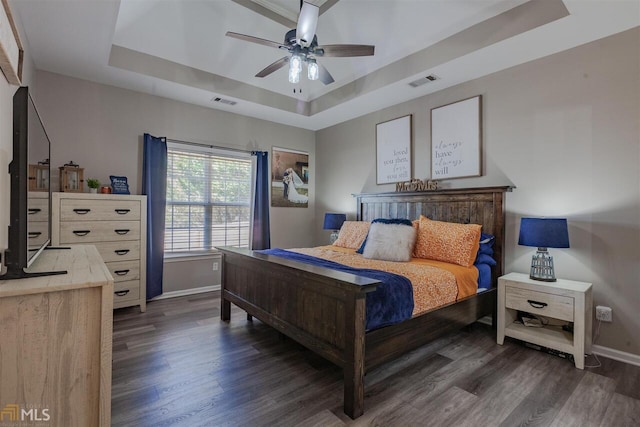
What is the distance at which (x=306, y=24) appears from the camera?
2.23m

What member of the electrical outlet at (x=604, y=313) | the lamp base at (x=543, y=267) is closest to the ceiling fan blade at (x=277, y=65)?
the lamp base at (x=543, y=267)

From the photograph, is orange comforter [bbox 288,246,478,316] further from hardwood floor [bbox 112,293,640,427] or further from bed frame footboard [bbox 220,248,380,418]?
bed frame footboard [bbox 220,248,380,418]

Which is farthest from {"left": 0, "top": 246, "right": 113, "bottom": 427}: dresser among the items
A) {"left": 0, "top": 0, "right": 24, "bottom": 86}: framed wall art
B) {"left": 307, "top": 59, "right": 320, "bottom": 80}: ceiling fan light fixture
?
{"left": 307, "top": 59, "right": 320, "bottom": 80}: ceiling fan light fixture

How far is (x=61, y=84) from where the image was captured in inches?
131

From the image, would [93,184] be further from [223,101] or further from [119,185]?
[223,101]

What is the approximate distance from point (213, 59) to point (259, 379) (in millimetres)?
3318

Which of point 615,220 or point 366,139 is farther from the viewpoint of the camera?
point 366,139

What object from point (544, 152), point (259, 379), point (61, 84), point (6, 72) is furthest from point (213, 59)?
point (544, 152)

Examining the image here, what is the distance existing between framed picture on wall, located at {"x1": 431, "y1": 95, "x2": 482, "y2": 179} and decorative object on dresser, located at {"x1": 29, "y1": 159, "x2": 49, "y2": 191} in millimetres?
3473

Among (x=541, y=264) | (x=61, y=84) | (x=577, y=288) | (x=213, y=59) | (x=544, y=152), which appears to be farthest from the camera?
(x=213, y=59)

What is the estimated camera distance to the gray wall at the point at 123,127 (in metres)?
3.33

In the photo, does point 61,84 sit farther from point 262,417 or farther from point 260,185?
point 262,417

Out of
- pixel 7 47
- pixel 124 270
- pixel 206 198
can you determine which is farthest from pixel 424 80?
pixel 124 270

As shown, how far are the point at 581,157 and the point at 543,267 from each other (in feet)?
3.24
